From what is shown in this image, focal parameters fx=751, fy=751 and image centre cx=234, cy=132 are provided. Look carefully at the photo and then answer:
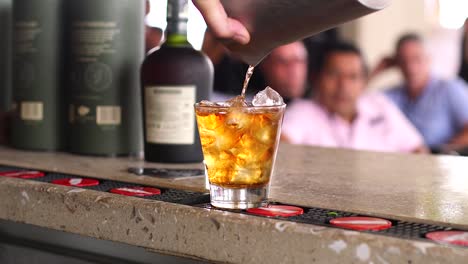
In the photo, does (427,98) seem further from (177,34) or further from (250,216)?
(250,216)

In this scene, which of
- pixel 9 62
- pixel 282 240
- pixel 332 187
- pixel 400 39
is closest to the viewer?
pixel 282 240

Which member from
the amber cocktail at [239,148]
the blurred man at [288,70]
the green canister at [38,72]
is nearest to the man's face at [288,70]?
the blurred man at [288,70]

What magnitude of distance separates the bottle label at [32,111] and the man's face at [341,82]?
2816mm

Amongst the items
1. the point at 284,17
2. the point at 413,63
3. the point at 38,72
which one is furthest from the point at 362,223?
the point at 413,63

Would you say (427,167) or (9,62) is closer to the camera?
(427,167)

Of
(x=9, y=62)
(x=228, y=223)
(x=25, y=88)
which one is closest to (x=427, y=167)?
(x=228, y=223)

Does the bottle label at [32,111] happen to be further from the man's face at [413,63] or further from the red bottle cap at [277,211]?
Answer: the man's face at [413,63]

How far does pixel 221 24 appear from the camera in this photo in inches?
37.1

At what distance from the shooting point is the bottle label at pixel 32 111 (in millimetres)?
1424

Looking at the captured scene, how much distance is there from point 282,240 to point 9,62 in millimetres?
1006

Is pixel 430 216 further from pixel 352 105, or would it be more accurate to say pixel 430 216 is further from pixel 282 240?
pixel 352 105

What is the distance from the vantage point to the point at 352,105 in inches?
163

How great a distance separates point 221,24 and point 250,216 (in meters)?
0.26

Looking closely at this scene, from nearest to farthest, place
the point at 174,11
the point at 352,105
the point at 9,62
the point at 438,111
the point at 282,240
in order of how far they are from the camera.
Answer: the point at 282,240 → the point at 174,11 → the point at 9,62 → the point at 352,105 → the point at 438,111
